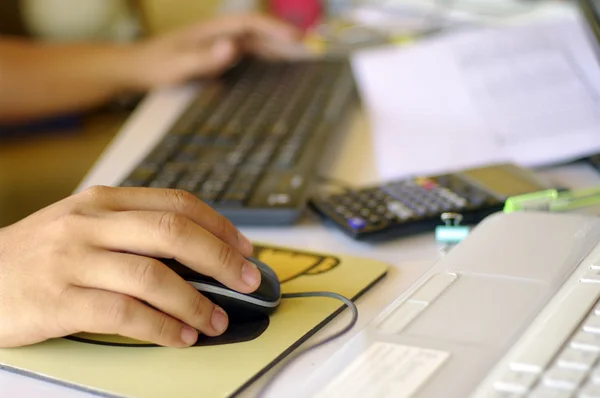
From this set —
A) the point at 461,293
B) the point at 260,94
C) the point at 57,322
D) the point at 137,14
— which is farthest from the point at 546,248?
the point at 137,14

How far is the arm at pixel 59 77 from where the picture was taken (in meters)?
1.20

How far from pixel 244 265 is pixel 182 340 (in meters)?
0.06

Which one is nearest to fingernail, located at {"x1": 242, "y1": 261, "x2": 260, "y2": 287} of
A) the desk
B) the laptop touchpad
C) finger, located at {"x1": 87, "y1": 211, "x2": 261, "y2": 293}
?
finger, located at {"x1": 87, "y1": 211, "x2": 261, "y2": 293}

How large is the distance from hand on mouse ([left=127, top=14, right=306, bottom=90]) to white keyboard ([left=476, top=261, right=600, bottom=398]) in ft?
2.50

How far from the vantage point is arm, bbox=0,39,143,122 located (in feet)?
3.94

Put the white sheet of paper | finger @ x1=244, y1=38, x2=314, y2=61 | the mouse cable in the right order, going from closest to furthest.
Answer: the mouse cable, the white sheet of paper, finger @ x1=244, y1=38, x2=314, y2=61

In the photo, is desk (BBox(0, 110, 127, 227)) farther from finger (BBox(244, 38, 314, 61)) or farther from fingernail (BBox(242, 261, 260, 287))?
fingernail (BBox(242, 261, 260, 287))

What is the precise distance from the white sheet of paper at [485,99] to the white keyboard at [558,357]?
1.17ft

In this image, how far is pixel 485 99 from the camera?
2.99ft

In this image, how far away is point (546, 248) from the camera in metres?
0.56

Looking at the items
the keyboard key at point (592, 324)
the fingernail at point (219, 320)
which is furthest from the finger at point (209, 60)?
the keyboard key at point (592, 324)

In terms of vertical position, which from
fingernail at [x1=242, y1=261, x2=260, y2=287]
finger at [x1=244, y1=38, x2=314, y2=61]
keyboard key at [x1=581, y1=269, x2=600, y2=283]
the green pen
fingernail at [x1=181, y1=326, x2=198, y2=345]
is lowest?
the green pen

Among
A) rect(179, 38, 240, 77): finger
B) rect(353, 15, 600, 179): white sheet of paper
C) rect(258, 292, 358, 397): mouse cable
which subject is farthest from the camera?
rect(179, 38, 240, 77): finger

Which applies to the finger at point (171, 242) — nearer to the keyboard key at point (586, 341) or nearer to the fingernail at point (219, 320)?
the fingernail at point (219, 320)
